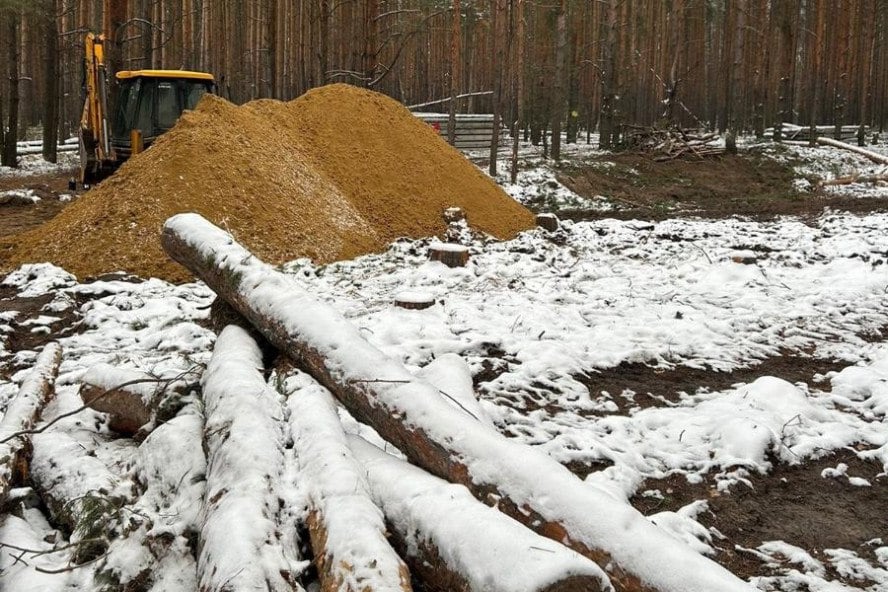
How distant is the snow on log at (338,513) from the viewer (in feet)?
6.59

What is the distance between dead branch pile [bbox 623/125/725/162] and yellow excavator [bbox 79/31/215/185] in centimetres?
1242

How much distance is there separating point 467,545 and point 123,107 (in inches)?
500

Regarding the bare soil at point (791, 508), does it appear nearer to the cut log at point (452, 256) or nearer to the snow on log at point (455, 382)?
the snow on log at point (455, 382)

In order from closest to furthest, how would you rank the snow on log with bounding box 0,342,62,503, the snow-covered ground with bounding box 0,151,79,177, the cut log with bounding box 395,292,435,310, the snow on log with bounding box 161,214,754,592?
the snow on log with bounding box 161,214,754,592 → the snow on log with bounding box 0,342,62,503 → the cut log with bounding box 395,292,435,310 → the snow-covered ground with bounding box 0,151,79,177

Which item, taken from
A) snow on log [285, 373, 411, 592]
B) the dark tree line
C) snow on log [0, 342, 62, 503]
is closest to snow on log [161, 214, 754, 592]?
snow on log [285, 373, 411, 592]

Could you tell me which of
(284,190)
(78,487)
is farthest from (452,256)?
(78,487)

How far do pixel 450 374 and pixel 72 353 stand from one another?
3.11 m

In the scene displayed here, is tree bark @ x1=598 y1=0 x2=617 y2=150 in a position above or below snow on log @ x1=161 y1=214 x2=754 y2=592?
above

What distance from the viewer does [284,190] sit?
9.41 meters

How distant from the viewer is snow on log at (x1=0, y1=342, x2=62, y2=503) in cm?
288

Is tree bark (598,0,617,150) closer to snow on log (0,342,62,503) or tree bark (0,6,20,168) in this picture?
tree bark (0,6,20,168)

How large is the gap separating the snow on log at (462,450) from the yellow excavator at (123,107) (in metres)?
8.74

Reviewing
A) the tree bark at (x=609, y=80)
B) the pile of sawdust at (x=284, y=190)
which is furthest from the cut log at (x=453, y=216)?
the tree bark at (x=609, y=80)

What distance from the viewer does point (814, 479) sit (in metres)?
3.77
